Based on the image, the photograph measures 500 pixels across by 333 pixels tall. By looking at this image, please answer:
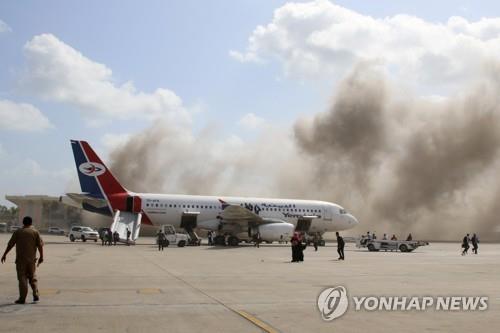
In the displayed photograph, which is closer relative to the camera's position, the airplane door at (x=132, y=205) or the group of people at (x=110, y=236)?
the group of people at (x=110, y=236)

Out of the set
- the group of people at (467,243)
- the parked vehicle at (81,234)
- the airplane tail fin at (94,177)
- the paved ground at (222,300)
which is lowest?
the paved ground at (222,300)

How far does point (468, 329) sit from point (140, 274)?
10.7m

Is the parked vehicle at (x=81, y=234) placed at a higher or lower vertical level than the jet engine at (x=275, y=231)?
lower

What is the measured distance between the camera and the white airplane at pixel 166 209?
1628 inches

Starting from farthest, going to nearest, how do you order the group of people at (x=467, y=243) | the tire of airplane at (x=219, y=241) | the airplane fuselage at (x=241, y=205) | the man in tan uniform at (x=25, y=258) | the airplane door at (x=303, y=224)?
the airplane door at (x=303, y=224)
the airplane fuselage at (x=241, y=205)
the tire of airplane at (x=219, y=241)
the group of people at (x=467, y=243)
the man in tan uniform at (x=25, y=258)

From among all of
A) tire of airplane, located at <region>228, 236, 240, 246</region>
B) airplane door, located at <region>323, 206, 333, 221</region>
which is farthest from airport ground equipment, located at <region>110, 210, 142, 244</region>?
airplane door, located at <region>323, 206, 333, 221</region>

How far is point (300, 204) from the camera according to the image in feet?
155

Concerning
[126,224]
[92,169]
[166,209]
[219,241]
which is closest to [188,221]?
[166,209]

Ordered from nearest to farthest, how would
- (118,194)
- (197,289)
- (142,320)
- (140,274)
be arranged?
(142,320), (197,289), (140,274), (118,194)

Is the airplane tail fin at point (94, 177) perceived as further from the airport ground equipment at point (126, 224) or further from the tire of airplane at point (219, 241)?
the tire of airplane at point (219, 241)

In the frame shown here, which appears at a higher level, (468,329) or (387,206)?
(387,206)

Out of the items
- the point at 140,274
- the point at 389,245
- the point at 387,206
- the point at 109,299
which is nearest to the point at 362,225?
the point at 387,206

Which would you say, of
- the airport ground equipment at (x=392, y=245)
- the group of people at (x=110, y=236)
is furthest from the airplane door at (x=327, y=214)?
the group of people at (x=110, y=236)

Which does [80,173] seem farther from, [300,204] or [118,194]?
[300,204]
